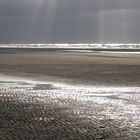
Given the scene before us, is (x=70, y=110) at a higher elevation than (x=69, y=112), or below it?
higher

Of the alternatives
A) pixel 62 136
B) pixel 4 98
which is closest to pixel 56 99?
pixel 4 98

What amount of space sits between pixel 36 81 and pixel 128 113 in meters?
12.6

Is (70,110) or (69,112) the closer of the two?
(69,112)

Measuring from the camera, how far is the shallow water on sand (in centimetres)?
1239

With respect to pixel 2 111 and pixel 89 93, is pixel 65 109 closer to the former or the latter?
pixel 2 111

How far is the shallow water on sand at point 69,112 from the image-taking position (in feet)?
40.7

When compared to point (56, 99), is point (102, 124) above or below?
below

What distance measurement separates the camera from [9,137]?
1180 cm

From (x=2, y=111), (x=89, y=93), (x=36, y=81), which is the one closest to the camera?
(x=2, y=111)

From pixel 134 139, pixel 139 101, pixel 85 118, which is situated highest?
pixel 139 101

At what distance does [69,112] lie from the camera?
624 inches

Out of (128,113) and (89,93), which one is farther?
(89,93)

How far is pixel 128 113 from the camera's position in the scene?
51.2ft

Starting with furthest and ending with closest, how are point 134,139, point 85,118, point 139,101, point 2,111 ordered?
point 139,101, point 2,111, point 85,118, point 134,139
